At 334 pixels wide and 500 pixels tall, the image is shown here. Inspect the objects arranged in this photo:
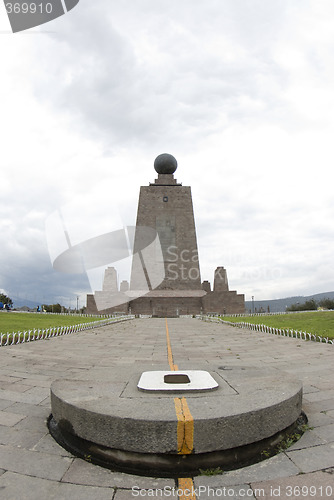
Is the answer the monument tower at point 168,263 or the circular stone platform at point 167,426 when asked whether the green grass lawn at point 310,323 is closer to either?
the circular stone platform at point 167,426

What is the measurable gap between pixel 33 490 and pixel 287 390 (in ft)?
8.79

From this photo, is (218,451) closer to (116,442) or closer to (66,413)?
(116,442)

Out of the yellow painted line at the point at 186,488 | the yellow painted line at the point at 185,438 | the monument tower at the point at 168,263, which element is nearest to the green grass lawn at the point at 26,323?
the yellow painted line at the point at 185,438

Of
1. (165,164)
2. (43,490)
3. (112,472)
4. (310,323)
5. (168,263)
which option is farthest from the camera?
(165,164)

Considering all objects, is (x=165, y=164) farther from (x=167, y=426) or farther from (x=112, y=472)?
(x=112, y=472)

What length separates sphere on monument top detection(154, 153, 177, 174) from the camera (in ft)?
174

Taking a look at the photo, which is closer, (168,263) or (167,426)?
(167,426)

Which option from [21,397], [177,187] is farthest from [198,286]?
[21,397]

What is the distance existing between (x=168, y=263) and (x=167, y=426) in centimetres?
4474

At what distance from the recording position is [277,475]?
8.33 feet

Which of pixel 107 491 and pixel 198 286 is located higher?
pixel 198 286

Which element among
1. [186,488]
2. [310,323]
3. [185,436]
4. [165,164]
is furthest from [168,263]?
[186,488]

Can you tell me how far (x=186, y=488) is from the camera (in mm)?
2389

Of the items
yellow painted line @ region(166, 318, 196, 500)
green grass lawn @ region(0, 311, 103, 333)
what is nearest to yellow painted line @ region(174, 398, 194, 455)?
yellow painted line @ region(166, 318, 196, 500)
